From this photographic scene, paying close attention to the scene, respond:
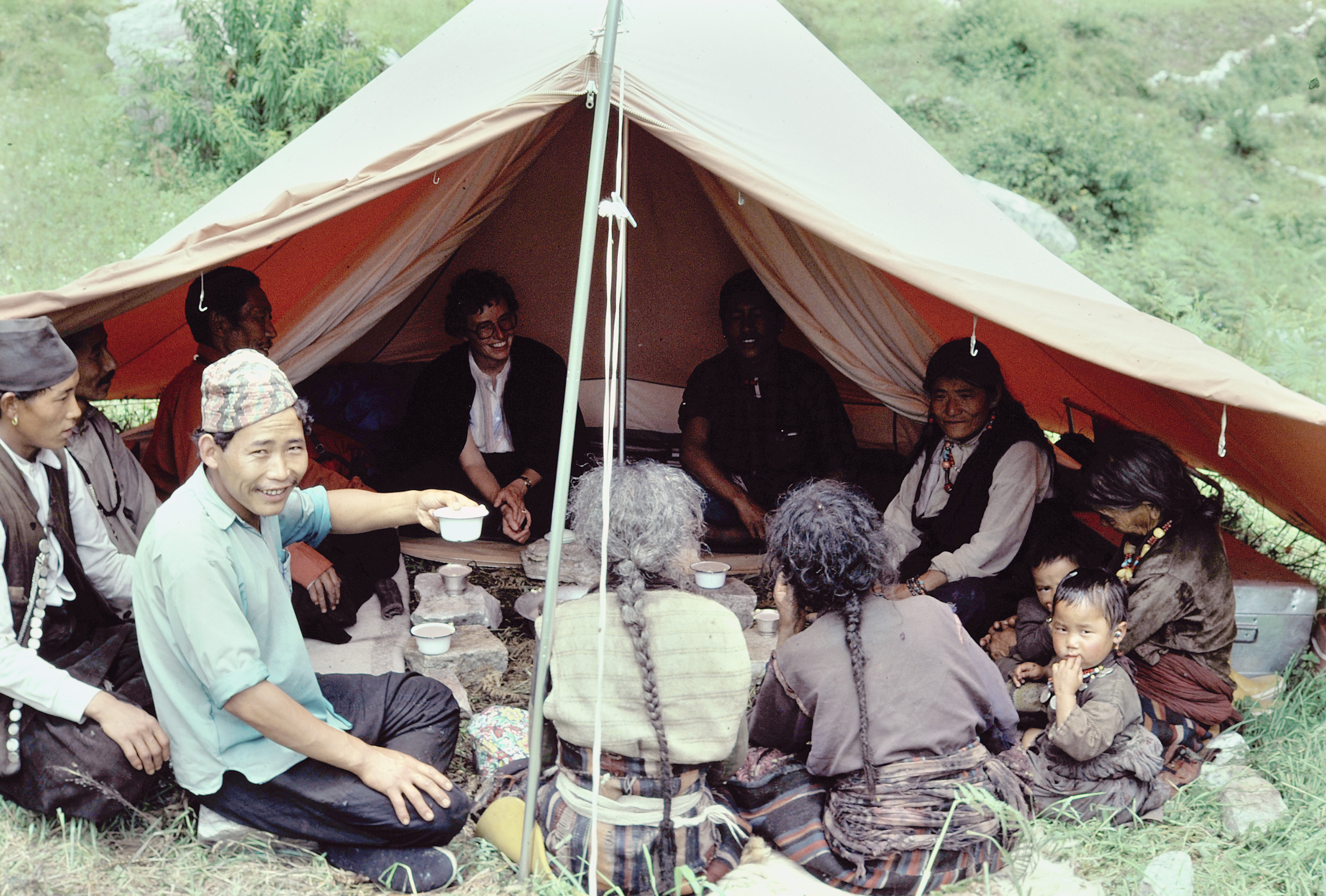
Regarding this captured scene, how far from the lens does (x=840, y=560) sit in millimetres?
2098

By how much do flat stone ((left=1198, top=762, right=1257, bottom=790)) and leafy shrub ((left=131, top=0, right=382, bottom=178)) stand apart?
8.02 metres

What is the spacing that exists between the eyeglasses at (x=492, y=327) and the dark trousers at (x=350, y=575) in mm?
813

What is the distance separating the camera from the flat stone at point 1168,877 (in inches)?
87.0

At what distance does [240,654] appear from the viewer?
6.23 ft

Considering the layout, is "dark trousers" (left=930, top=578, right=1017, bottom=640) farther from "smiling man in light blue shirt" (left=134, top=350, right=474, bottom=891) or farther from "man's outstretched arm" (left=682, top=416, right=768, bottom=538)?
"smiling man in light blue shirt" (left=134, top=350, right=474, bottom=891)

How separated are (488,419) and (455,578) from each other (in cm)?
98

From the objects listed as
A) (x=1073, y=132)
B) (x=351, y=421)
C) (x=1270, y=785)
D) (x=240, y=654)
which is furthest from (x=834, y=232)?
(x=1073, y=132)

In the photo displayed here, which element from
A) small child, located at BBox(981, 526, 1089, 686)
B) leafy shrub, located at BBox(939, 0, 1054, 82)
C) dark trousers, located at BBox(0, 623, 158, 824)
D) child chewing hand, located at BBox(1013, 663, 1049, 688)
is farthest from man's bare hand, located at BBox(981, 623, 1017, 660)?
leafy shrub, located at BBox(939, 0, 1054, 82)

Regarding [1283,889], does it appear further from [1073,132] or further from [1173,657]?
[1073,132]

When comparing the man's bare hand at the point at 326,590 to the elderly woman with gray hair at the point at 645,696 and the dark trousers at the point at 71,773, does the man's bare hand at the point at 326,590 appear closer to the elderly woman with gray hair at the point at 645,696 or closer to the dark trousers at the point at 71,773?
the dark trousers at the point at 71,773

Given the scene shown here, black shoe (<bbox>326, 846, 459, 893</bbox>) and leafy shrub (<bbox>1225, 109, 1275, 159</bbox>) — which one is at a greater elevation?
leafy shrub (<bbox>1225, 109, 1275, 159</bbox>)

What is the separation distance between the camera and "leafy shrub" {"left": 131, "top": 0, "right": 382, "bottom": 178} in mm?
8453

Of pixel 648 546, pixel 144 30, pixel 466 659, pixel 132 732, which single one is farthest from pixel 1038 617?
pixel 144 30

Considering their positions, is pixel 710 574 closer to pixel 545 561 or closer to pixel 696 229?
pixel 545 561
